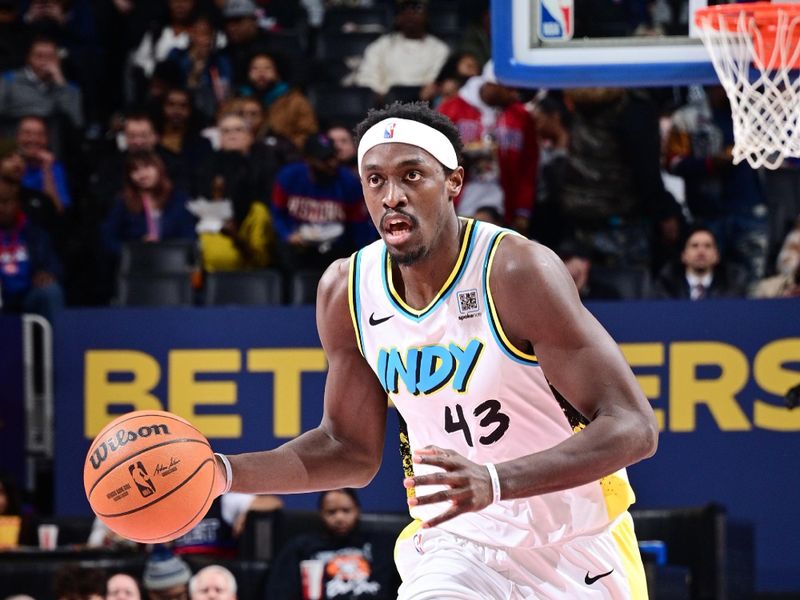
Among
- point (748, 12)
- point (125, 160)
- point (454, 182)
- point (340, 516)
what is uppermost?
point (748, 12)

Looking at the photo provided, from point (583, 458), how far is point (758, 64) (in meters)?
2.68

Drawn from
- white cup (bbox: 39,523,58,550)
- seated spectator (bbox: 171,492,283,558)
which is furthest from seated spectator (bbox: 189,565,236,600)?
white cup (bbox: 39,523,58,550)

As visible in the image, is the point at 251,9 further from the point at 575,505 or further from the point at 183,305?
the point at 575,505

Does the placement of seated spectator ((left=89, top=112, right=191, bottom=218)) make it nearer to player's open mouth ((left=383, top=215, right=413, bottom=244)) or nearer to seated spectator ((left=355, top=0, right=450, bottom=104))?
seated spectator ((left=355, top=0, right=450, bottom=104))

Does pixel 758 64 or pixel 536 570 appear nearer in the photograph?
pixel 536 570

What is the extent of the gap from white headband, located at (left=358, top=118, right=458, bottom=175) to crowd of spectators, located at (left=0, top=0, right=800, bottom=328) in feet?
15.3

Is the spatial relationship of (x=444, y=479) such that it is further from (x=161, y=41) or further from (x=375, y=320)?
(x=161, y=41)

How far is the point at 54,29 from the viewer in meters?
11.8

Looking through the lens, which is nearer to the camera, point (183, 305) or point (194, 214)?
point (183, 305)

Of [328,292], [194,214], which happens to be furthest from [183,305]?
[328,292]

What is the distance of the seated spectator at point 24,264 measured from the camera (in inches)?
353

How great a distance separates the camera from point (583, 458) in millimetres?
3309

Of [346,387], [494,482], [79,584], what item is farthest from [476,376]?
[79,584]

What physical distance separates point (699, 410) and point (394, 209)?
506 cm
